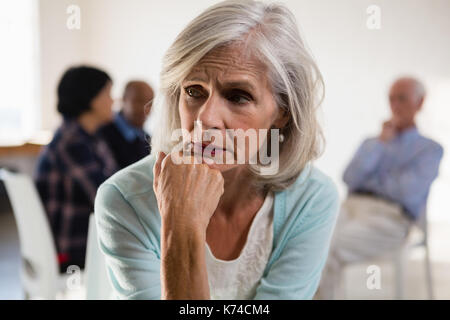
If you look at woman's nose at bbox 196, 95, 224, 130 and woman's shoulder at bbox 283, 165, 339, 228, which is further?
woman's shoulder at bbox 283, 165, 339, 228

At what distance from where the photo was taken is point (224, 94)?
645 millimetres

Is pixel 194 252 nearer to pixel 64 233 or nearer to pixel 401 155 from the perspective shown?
pixel 64 233

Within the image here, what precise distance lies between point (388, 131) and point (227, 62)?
1.07 meters

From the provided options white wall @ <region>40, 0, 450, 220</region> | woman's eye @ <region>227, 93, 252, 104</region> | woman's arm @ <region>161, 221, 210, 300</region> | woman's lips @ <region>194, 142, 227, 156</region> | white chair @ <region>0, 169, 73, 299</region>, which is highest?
white wall @ <region>40, 0, 450, 220</region>

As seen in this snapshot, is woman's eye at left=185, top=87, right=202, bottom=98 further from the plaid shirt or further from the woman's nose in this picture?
the plaid shirt

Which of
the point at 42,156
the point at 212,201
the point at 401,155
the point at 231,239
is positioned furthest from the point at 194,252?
the point at 401,155

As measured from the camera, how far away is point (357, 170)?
166cm

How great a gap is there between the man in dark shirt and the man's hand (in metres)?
0.83

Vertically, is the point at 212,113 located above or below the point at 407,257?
above

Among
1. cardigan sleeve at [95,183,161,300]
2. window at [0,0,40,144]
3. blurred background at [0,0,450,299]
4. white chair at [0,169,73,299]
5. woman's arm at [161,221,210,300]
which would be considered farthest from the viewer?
white chair at [0,169,73,299]

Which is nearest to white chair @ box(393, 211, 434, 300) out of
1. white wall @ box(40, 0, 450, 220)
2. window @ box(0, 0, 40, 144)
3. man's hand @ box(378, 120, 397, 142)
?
man's hand @ box(378, 120, 397, 142)

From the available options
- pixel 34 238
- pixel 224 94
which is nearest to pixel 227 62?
pixel 224 94

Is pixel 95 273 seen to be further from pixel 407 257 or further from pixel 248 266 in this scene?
pixel 407 257

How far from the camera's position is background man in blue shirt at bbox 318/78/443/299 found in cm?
143
